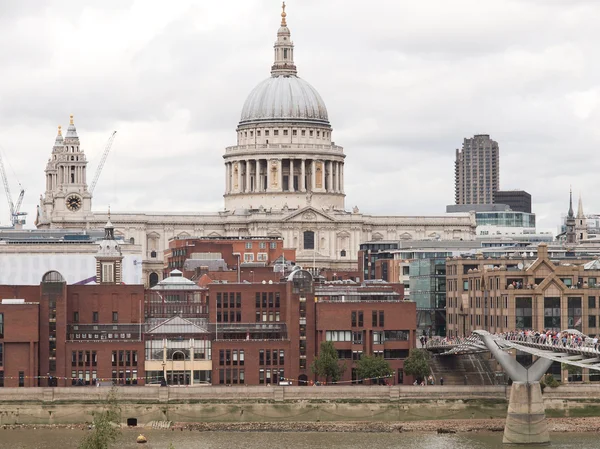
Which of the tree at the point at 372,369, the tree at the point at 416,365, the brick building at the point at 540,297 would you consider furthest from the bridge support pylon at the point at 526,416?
the brick building at the point at 540,297

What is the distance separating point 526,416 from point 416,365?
66.1ft

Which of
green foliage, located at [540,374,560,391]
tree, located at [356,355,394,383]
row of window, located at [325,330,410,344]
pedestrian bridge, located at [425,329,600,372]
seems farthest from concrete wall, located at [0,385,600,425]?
row of window, located at [325,330,410,344]

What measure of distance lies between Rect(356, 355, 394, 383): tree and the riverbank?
9.35m

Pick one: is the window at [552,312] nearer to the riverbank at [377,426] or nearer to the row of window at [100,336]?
the riverbank at [377,426]

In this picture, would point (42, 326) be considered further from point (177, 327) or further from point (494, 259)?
point (494, 259)

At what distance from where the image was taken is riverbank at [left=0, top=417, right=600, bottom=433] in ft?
434

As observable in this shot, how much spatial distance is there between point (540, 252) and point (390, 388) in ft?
66.8

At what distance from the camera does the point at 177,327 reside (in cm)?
14688

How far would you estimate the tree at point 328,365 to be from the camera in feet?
469

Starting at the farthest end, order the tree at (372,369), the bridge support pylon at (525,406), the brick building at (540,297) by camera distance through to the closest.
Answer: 1. the brick building at (540,297)
2. the tree at (372,369)
3. the bridge support pylon at (525,406)

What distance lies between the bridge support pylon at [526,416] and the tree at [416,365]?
1919 centimetres

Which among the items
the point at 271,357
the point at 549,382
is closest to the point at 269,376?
the point at 271,357

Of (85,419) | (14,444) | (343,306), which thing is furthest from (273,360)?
(14,444)

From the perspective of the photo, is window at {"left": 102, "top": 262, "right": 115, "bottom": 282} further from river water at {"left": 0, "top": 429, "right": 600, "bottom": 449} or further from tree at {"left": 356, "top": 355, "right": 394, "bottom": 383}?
river water at {"left": 0, "top": 429, "right": 600, "bottom": 449}
